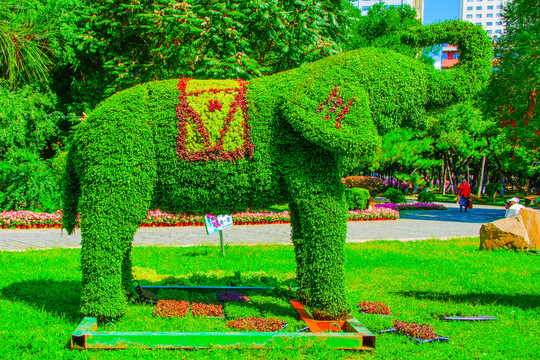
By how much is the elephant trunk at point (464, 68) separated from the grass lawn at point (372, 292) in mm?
2520

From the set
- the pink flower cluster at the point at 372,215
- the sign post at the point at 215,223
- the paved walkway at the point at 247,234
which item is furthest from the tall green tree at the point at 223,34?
the pink flower cluster at the point at 372,215

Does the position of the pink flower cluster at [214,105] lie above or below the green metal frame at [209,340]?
above

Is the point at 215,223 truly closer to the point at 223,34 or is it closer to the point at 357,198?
the point at 223,34

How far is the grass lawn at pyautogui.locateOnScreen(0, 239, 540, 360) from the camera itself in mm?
4188

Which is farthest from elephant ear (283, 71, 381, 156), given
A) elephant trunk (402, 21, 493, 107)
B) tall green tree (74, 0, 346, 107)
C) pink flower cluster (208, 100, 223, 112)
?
tall green tree (74, 0, 346, 107)

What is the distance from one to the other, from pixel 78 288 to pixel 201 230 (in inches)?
293

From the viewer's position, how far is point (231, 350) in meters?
4.14

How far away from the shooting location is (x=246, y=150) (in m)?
4.63

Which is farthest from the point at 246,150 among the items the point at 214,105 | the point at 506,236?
the point at 506,236

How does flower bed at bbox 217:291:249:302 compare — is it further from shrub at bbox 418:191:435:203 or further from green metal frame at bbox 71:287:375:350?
shrub at bbox 418:191:435:203

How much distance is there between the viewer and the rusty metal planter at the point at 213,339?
13.4 ft

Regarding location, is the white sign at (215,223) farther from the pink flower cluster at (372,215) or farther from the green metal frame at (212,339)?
the pink flower cluster at (372,215)

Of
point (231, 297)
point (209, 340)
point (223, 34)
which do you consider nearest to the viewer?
point (209, 340)

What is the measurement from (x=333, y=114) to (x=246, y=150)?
3.11 ft
